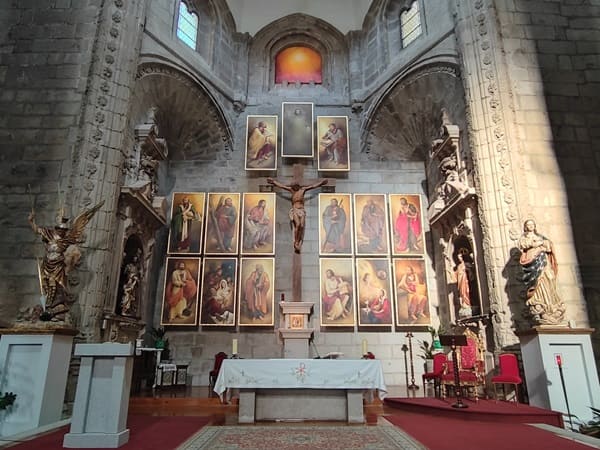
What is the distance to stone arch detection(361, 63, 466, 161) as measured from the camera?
406 inches

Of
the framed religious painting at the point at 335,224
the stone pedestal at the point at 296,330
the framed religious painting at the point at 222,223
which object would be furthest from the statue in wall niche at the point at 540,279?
the framed religious painting at the point at 222,223

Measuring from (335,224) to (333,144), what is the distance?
8.75 feet

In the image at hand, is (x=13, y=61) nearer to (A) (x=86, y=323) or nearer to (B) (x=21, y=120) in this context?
(B) (x=21, y=120)

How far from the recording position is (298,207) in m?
11.7

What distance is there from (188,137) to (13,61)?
4.88 m

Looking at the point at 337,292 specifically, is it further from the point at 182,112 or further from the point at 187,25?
the point at 187,25

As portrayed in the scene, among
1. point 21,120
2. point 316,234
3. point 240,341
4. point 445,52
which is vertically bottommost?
point 240,341

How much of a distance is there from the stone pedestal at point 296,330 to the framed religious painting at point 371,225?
258 centimetres

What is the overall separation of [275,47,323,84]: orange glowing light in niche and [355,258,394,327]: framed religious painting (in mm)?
7028

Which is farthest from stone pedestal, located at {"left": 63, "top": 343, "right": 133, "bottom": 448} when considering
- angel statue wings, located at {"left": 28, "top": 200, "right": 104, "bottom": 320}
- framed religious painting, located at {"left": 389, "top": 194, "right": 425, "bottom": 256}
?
framed religious painting, located at {"left": 389, "top": 194, "right": 425, "bottom": 256}

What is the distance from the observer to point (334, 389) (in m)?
6.25

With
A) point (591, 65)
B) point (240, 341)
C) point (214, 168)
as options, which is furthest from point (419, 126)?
point (240, 341)

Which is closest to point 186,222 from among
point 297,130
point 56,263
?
point 297,130

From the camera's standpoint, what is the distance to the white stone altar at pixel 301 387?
20.0ft
